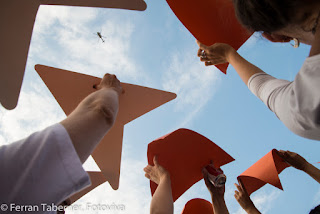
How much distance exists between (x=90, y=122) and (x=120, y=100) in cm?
127

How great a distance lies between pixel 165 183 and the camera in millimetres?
2043

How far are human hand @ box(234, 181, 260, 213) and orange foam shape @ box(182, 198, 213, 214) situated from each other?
1.12ft

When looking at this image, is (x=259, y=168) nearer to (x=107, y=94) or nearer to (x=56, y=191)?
(x=107, y=94)

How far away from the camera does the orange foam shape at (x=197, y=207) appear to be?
96.9 inches

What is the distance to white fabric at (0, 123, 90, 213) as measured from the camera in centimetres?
80

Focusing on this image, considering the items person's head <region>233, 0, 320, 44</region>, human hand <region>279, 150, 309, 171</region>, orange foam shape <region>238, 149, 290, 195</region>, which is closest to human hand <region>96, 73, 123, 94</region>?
person's head <region>233, 0, 320, 44</region>

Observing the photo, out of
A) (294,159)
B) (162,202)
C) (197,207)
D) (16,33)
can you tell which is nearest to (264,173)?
(294,159)

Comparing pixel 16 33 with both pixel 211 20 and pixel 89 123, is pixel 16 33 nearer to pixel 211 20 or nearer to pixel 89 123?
pixel 89 123

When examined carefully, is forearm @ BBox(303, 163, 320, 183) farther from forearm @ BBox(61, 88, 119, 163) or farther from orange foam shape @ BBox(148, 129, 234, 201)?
forearm @ BBox(61, 88, 119, 163)

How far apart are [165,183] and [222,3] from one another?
1.82 m

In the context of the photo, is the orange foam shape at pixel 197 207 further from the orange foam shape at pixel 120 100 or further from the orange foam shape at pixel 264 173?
the orange foam shape at pixel 120 100

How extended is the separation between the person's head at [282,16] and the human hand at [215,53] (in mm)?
706

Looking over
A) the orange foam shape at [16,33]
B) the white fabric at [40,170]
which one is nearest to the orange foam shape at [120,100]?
the orange foam shape at [16,33]

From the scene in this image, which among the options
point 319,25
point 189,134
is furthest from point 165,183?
point 319,25
